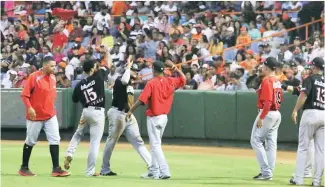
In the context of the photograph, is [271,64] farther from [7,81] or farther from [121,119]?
[7,81]

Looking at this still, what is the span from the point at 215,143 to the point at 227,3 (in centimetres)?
628

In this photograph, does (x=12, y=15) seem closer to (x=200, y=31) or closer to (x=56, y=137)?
(x=200, y=31)

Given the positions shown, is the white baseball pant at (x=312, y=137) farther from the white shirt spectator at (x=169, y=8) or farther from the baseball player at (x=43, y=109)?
the white shirt spectator at (x=169, y=8)

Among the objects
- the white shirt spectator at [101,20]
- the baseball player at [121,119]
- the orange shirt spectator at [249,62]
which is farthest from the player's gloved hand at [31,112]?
the white shirt spectator at [101,20]

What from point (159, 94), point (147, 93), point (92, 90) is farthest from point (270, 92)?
point (92, 90)

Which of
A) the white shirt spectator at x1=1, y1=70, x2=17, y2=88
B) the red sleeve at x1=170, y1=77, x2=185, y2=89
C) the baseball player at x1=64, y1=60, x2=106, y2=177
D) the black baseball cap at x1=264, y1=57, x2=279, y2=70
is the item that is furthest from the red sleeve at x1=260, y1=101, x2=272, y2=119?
the white shirt spectator at x1=1, y1=70, x2=17, y2=88

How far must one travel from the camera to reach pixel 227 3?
2445 centimetres

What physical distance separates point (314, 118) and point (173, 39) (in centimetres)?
1220

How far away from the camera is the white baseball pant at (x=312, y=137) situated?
11539 millimetres

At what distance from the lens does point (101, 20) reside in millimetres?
25438

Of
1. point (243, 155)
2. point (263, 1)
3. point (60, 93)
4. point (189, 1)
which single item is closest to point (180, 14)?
point (189, 1)

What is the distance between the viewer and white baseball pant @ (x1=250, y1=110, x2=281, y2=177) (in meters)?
12.6

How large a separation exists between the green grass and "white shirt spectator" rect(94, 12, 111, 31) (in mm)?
7056

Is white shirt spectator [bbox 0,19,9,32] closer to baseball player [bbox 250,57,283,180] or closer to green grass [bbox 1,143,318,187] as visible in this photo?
green grass [bbox 1,143,318,187]
